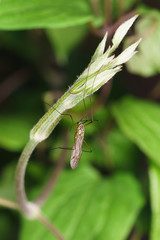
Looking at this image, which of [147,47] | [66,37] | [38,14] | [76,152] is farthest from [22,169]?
[66,37]

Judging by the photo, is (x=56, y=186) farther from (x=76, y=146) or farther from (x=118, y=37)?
(x=118, y=37)

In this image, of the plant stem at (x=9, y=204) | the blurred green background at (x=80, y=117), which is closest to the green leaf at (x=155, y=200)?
the blurred green background at (x=80, y=117)

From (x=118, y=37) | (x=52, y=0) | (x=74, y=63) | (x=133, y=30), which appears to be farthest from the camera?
(x=74, y=63)

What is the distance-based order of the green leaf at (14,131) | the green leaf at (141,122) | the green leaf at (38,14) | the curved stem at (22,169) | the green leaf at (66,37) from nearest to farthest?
the curved stem at (22,169) → the green leaf at (38,14) → the green leaf at (141,122) → the green leaf at (14,131) → the green leaf at (66,37)

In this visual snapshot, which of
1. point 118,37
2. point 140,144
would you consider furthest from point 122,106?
point 118,37

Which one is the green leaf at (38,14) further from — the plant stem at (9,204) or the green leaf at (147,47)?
the plant stem at (9,204)

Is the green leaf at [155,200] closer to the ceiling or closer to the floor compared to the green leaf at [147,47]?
closer to the floor

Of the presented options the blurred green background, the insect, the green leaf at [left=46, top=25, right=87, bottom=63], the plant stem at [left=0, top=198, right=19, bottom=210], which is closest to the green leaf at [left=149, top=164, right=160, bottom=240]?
the blurred green background
